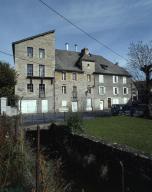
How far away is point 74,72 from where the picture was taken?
1996 inches

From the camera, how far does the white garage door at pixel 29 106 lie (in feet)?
145

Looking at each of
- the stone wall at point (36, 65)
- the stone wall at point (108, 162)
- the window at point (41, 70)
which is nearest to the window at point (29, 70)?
the stone wall at point (36, 65)

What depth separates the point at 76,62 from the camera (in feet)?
173

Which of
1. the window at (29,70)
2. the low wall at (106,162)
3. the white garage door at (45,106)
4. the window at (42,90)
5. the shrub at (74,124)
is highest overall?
the window at (29,70)

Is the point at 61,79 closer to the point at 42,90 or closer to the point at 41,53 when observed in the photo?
the point at 42,90

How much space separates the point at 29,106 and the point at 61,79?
23.8ft

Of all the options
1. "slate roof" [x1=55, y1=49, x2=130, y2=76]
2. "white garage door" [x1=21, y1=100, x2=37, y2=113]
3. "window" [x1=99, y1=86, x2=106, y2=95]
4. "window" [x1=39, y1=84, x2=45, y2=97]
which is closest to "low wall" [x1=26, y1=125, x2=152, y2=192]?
"white garage door" [x1=21, y1=100, x2=37, y2=113]

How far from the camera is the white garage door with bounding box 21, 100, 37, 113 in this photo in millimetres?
44222

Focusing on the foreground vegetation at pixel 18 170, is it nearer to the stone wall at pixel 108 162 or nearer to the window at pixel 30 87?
the stone wall at pixel 108 162

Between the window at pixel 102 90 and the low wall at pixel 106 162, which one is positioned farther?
the window at pixel 102 90

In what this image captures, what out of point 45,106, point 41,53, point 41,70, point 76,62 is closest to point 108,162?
point 45,106

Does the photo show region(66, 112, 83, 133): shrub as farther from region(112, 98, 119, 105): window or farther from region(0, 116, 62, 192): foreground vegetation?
region(112, 98, 119, 105): window

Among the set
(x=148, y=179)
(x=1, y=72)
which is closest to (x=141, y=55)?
(x=1, y=72)

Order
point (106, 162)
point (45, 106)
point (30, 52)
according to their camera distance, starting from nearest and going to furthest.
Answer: point (106, 162) < point (30, 52) < point (45, 106)
